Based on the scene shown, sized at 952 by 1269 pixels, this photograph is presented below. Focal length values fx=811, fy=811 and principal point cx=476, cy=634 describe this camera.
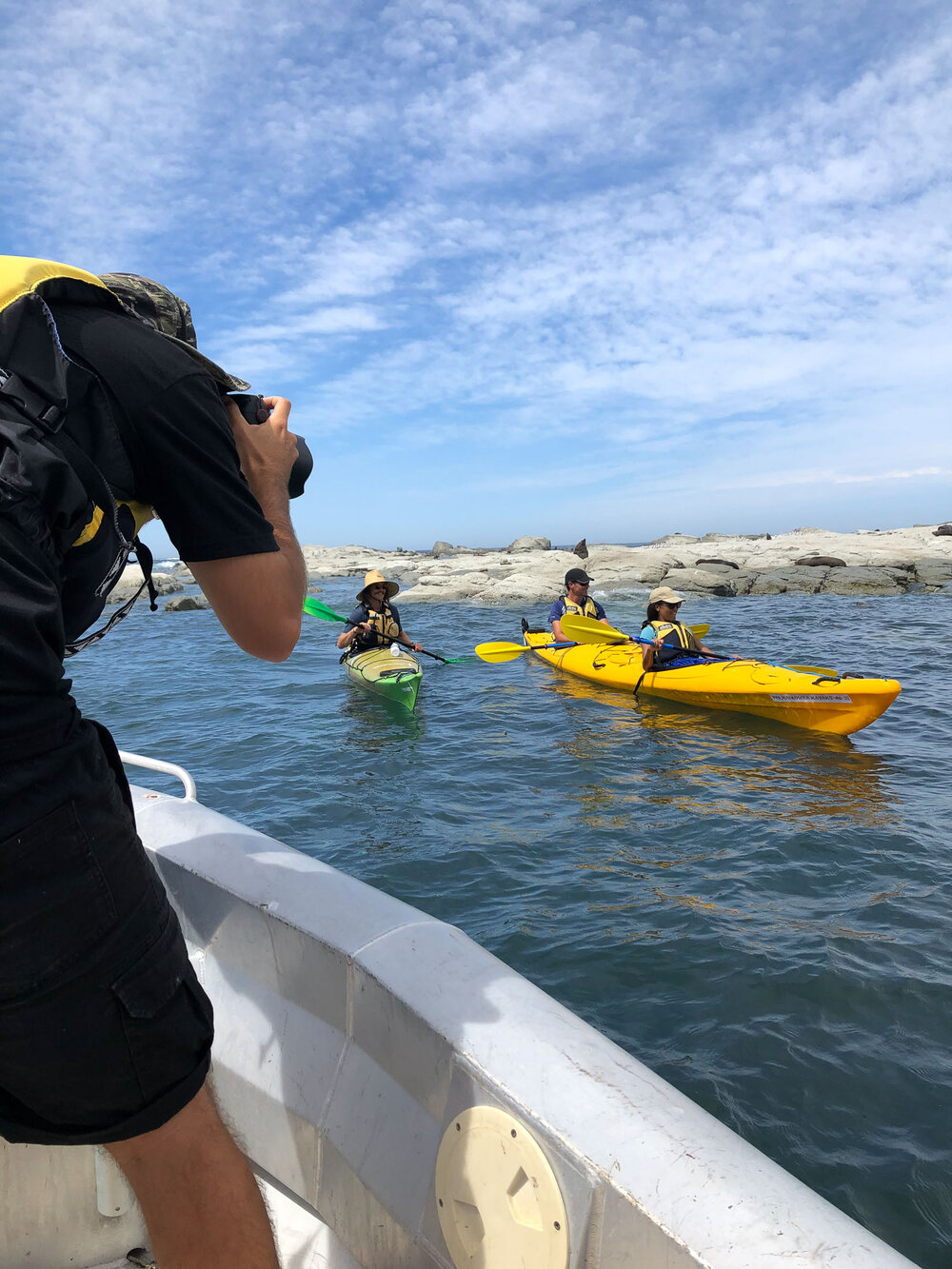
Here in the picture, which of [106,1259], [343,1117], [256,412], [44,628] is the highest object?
[256,412]

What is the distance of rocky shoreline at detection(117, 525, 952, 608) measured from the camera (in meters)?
25.0

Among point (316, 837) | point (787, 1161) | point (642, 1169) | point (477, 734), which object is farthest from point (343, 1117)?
point (477, 734)

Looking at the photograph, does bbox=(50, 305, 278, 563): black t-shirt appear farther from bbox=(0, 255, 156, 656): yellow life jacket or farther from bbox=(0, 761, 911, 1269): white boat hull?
bbox=(0, 761, 911, 1269): white boat hull

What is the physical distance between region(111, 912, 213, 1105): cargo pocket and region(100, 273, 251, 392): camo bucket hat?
34.2 inches

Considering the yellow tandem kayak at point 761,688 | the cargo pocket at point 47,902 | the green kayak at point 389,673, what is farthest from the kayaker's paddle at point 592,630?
the cargo pocket at point 47,902

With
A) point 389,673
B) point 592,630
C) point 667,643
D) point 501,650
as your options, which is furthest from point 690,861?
point 501,650

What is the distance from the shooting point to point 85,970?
3.54 feet

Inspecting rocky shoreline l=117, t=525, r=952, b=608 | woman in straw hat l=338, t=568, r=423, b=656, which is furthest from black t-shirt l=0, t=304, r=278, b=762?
rocky shoreline l=117, t=525, r=952, b=608

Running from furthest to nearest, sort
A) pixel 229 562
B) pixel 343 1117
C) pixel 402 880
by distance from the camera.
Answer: pixel 402 880 → pixel 343 1117 → pixel 229 562

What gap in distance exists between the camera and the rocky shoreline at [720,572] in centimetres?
2495

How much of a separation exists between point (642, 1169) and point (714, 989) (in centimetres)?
313

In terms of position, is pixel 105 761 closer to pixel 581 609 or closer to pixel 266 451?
pixel 266 451

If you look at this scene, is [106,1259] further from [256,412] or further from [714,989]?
[714,989]

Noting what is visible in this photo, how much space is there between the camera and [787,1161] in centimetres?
294
